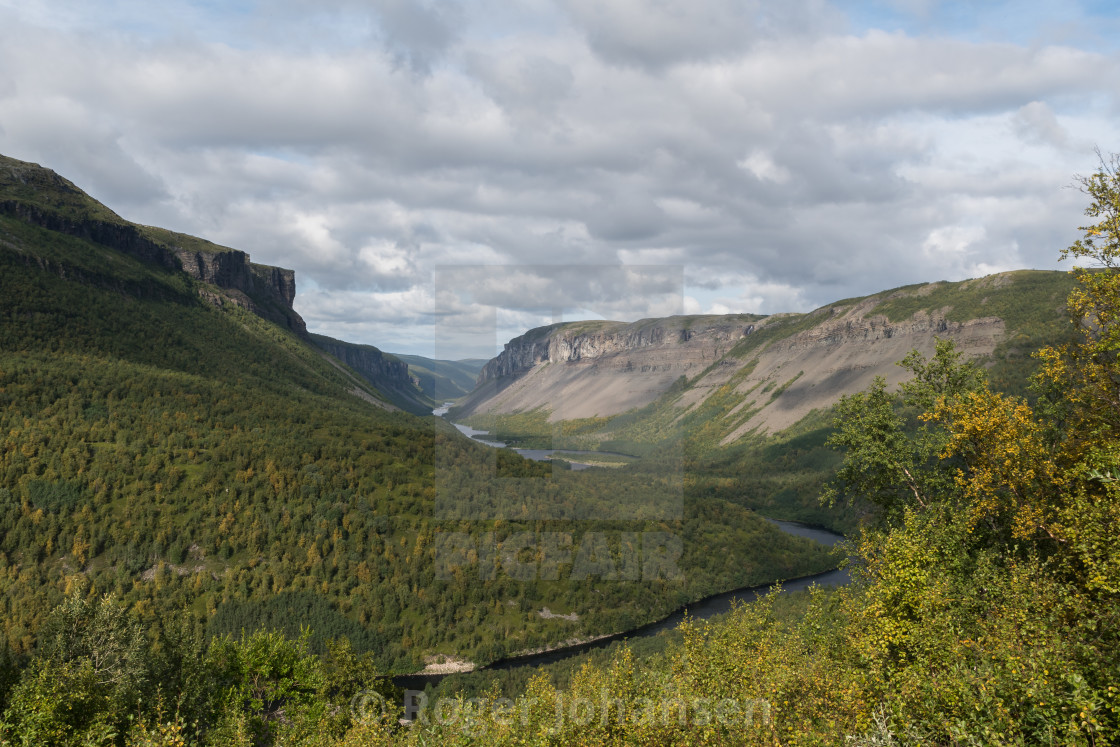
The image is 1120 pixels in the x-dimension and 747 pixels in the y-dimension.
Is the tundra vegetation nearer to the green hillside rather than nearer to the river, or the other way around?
the green hillside

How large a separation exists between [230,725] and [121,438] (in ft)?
311

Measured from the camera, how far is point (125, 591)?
85.2m

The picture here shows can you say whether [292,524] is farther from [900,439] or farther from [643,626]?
[900,439]

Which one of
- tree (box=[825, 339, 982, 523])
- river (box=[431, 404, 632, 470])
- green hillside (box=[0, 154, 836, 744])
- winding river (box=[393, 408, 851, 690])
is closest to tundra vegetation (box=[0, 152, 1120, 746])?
tree (box=[825, 339, 982, 523])

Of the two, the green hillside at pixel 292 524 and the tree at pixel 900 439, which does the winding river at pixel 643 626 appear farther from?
the tree at pixel 900 439

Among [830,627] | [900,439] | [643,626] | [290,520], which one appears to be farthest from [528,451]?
[900,439]

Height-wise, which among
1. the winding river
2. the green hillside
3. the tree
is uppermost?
the tree

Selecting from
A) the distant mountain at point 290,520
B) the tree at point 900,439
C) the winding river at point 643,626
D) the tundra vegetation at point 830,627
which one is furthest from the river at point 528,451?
the tree at point 900,439

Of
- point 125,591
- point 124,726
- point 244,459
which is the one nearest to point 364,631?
point 125,591

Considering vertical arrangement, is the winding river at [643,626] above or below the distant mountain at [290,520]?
below

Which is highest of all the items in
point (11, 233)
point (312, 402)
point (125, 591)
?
point (11, 233)

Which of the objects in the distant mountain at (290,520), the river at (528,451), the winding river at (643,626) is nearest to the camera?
the river at (528,451)

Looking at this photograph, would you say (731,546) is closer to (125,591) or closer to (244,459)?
(244,459)

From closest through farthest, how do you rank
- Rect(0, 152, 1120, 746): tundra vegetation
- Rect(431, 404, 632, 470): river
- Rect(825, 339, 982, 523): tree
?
Rect(0, 152, 1120, 746): tundra vegetation
Rect(825, 339, 982, 523): tree
Rect(431, 404, 632, 470): river
